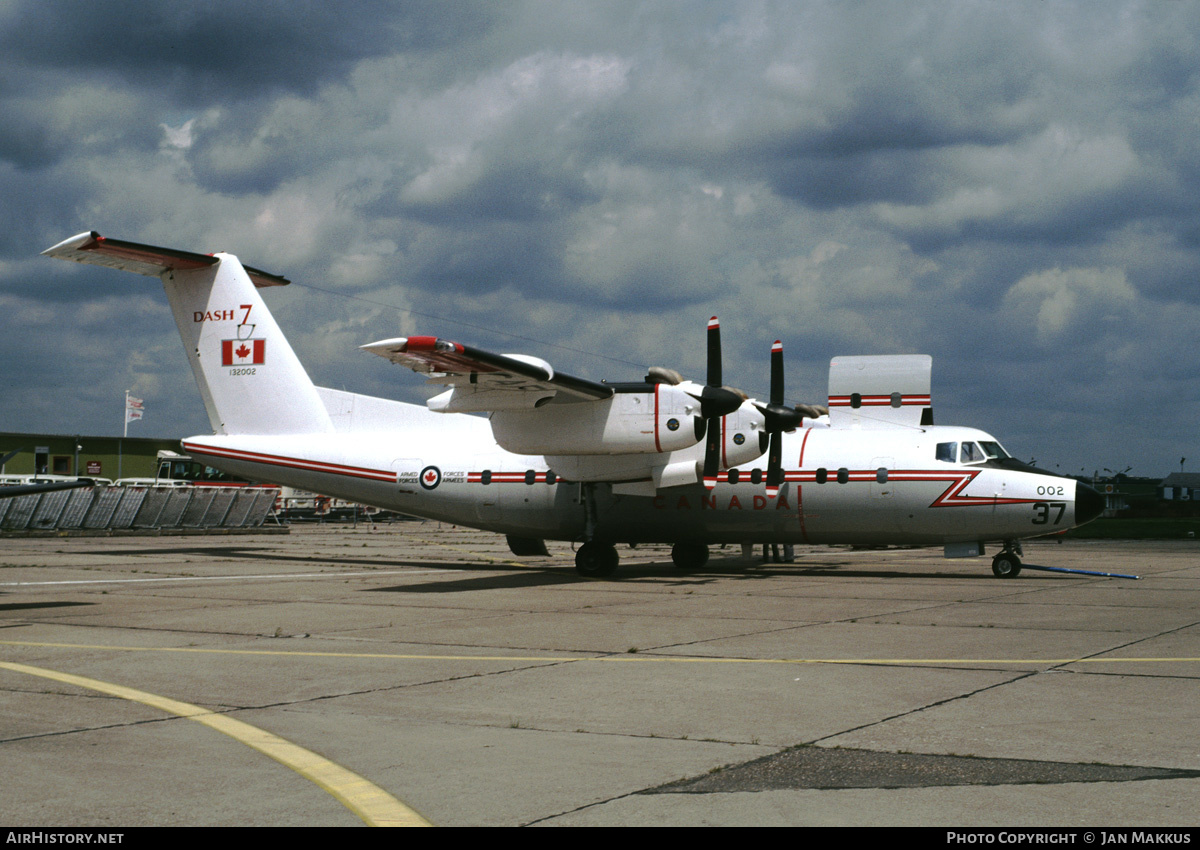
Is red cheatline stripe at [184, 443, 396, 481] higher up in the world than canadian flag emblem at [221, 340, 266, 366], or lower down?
lower down

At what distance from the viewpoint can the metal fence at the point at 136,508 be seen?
4166cm

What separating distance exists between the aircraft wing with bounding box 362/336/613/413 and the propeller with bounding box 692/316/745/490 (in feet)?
6.52

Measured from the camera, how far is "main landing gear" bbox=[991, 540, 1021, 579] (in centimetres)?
2202

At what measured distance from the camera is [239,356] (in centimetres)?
2575

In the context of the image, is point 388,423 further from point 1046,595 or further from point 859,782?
point 859,782

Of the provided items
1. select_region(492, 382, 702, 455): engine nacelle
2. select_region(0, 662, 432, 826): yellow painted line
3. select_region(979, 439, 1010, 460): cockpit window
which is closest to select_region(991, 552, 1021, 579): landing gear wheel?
select_region(979, 439, 1010, 460): cockpit window

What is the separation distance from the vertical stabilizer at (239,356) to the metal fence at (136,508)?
17.0 m

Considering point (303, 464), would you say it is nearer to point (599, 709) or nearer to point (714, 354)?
point (714, 354)

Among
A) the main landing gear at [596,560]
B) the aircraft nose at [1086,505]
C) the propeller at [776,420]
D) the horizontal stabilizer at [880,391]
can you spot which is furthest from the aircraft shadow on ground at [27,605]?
the aircraft nose at [1086,505]

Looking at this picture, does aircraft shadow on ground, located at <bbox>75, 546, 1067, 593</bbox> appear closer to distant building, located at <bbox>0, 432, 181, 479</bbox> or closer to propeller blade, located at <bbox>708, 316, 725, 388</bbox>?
propeller blade, located at <bbox>708, 316, 725, 388</bbox>

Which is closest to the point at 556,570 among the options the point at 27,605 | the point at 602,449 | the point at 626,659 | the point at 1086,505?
the point at 602,449

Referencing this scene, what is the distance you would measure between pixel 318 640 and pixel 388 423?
44.1 ft

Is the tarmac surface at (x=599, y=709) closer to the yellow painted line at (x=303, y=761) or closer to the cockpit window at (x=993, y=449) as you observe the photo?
the yellow painted line at (x=303, y=761)

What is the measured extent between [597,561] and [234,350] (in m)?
10.7
